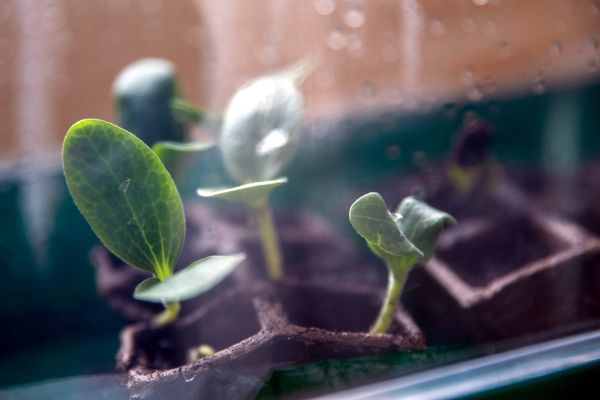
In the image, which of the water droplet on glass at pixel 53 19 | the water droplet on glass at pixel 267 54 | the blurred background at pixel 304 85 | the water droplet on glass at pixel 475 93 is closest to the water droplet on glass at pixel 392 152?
the blurred background at pixel 304 85

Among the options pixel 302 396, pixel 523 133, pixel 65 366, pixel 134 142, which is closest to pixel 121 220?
pixel 134 142

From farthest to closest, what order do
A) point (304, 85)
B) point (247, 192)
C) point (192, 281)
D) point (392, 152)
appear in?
point (304, 85) → point (392, 152) → point (247, 192) → point (192, 281)

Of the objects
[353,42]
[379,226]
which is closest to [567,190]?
[353,42]

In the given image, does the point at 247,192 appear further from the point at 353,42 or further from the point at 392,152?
the point at 353,42

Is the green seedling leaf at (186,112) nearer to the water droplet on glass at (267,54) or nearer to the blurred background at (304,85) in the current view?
the blurred background at (304,85)

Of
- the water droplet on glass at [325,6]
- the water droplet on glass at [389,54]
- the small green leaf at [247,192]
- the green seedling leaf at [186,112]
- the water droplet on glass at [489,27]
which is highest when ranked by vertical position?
the water droplet on glass at [325,6]

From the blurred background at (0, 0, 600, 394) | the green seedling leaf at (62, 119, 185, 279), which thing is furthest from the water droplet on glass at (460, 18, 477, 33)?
the green seedling leaf at (62, 119, 185, 279)
